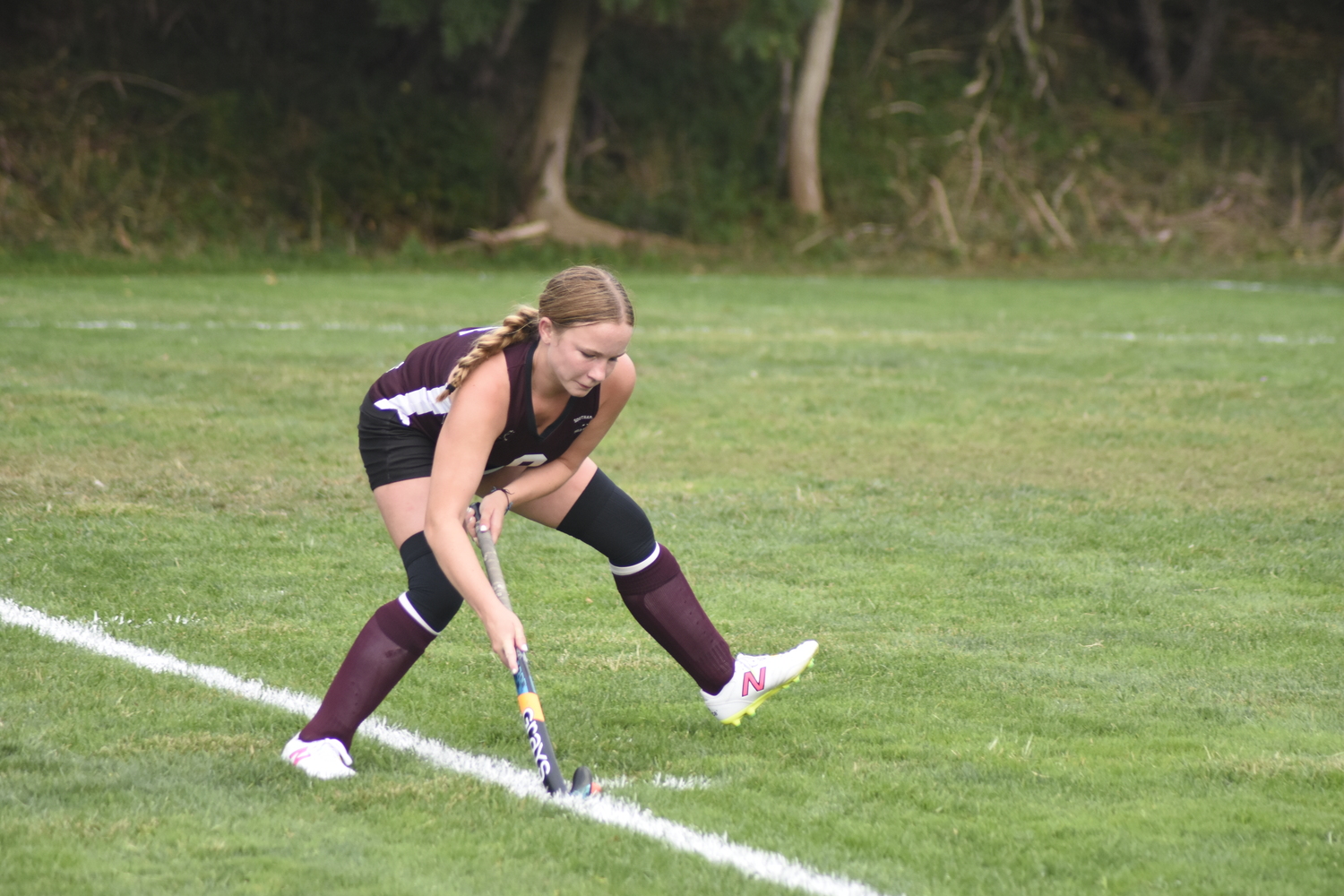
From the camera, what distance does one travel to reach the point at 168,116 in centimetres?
2327

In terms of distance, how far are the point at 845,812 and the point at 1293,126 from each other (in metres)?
29.7

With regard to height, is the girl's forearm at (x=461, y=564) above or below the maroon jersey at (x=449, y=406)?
below

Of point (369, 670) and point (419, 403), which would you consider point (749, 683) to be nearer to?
point (369, 670)

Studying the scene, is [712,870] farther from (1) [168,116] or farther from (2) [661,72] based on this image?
(2) [661,72]

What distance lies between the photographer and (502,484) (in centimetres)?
430

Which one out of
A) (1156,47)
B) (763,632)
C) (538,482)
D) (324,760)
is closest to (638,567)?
(538,482)

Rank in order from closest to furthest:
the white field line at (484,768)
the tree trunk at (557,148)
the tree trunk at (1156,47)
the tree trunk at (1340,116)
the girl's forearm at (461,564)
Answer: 1. the white field line at (484,768)
2. the girl's forearm at (461,564)
3. the tree trunk at (557,148)
4. the tree trunk at (1340,116)
5. the tree trunk at (1156,47)

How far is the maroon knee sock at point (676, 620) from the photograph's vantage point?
4.38m

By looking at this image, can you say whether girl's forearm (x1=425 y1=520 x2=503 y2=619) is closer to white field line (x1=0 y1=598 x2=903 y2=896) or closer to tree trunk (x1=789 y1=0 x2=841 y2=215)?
white field line (x1=0 y1=598 x2=903 y2=896)

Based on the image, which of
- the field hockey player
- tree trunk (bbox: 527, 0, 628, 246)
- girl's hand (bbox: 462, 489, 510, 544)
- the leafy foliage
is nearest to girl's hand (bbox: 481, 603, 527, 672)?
the field hockey player

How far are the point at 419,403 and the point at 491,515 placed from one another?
40 cm

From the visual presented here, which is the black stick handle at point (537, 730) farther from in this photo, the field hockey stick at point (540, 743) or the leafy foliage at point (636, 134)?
the leafy foliage at point (636, 134)

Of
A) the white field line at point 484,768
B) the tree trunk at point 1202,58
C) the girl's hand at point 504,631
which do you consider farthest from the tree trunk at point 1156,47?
the girl's hand at point 504,631

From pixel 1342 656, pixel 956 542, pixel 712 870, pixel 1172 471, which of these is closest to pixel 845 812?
pixel 712 870
